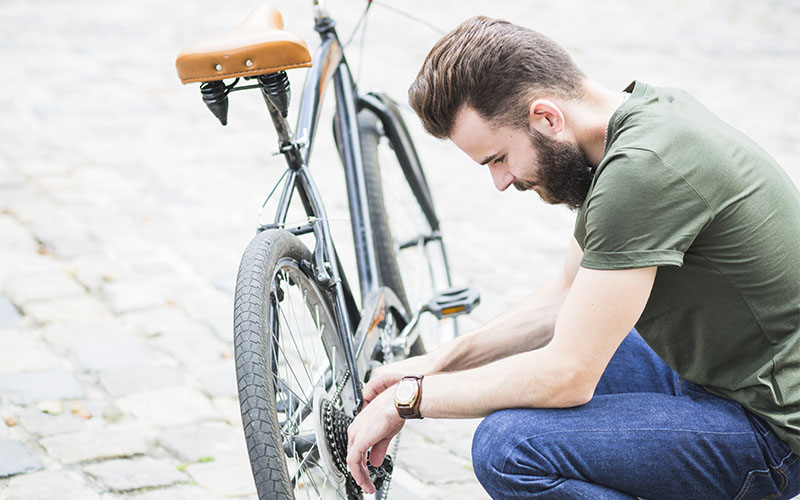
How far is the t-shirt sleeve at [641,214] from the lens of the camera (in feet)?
5.94

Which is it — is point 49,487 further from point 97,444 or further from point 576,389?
point 576,389

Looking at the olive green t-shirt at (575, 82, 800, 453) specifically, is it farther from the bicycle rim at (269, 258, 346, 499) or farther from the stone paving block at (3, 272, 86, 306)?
the stone paving block at (3, 272, 86, 306)

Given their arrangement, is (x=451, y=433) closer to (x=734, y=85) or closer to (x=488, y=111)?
(x=488, y=111)

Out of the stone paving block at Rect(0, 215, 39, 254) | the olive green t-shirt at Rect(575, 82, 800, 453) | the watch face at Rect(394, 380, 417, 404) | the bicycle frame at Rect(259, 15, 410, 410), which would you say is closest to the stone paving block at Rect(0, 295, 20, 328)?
the stone paving block at Rect(0, 215, 39, 254)

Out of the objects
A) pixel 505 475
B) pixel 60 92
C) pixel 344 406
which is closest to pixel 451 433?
pixel 344 406

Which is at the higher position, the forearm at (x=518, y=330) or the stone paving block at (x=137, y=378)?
the forearm at (x=518, y=330)

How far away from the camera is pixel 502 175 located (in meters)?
2.15

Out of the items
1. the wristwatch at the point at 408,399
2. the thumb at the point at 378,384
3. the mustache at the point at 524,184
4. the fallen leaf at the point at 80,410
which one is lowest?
the fallen leaf at the point at 80,410

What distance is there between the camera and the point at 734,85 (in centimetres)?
697

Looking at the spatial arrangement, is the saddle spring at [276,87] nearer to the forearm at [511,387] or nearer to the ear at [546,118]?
the ear at [546,118]

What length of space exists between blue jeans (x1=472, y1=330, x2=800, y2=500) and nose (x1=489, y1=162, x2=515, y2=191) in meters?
0.53

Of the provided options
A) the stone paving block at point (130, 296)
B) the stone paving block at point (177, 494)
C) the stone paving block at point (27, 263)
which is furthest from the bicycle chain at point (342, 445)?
the stone paving block at point (27, 263)

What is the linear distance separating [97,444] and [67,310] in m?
0.98

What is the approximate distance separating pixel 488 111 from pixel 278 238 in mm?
556
